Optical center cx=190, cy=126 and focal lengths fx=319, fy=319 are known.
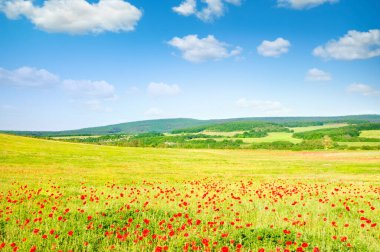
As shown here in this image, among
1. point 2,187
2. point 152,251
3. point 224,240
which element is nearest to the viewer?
point 152,251

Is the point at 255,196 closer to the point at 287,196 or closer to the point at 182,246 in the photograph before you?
the point at 287,196

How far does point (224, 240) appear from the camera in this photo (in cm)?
765

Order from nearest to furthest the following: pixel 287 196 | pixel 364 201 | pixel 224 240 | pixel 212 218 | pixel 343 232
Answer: pixel 224 240 < pixel 343 232 < pixel 212 218 < pixel 364 201 < pixel 287 196

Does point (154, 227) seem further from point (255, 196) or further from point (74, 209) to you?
point (255, 196)

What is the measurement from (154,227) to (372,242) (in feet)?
18.2

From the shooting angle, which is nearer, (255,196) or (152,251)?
(152,251)

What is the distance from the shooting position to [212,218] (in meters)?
9.84

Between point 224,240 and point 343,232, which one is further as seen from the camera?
point 343,232

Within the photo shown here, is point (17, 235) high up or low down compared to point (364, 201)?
up

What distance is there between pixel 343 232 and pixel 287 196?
5971mm

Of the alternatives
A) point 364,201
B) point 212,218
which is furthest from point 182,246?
point 364,201

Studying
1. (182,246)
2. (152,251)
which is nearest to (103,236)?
(152,251)

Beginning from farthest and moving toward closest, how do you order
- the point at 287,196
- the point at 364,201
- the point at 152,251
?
the point at 287,196, the point at 364,201, the point at 152,251

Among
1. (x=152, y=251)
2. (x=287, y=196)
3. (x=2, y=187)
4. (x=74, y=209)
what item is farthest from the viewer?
(x=2, y=187)
